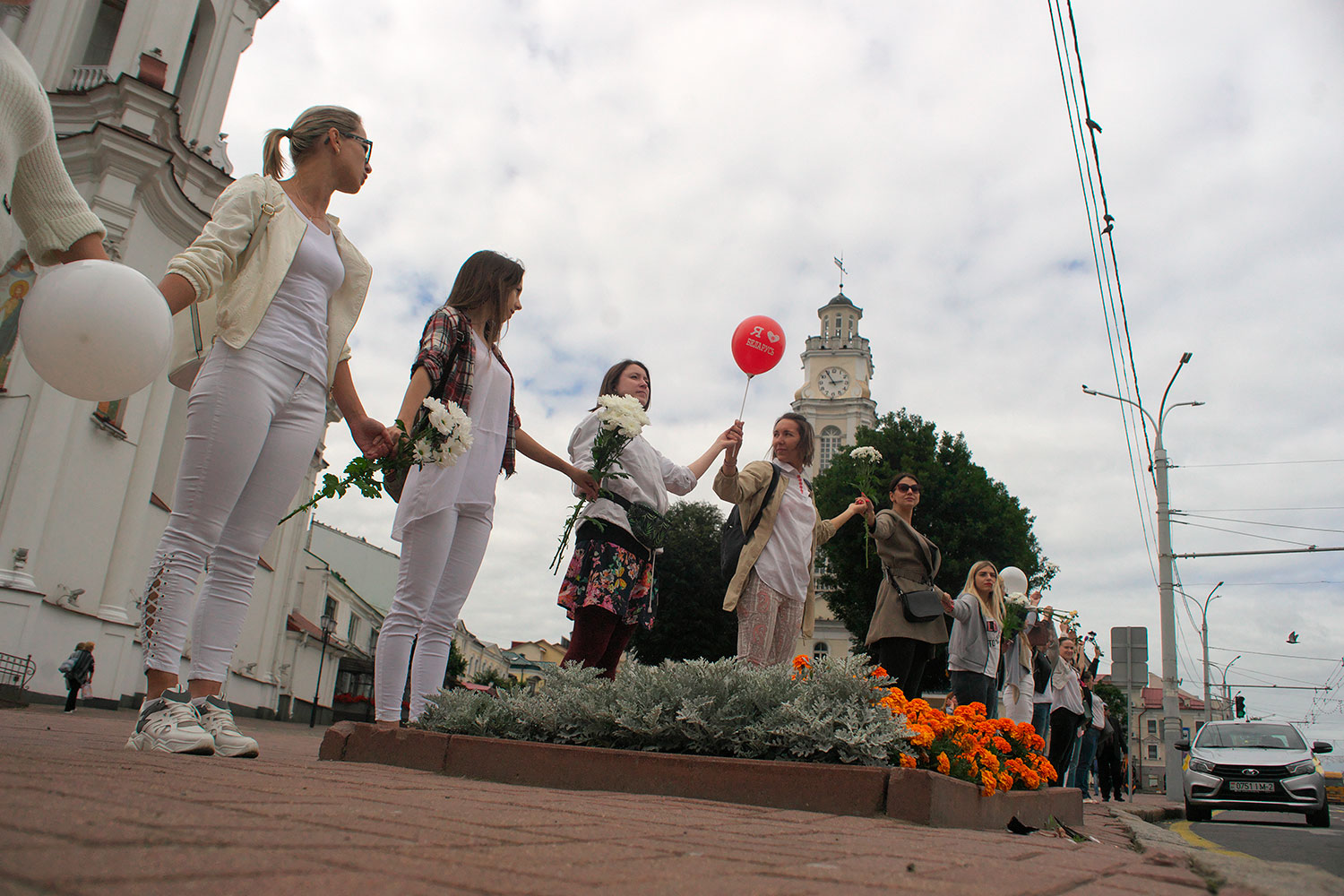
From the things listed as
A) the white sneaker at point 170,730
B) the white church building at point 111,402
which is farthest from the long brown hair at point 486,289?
the white church building at point 111,402

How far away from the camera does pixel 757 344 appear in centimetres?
676

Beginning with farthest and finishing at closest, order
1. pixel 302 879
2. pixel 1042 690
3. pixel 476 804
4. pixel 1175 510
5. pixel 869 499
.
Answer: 1. pixel 1175 510
2. pixel 1042 690
3. pixel 869 499
4. pixel 476 804
5. pixel 302 879

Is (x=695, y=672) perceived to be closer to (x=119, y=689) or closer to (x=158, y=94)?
(x=119, y=689)

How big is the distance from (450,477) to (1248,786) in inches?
445

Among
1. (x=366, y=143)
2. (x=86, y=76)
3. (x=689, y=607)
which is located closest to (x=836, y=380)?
(x=689, y=607)

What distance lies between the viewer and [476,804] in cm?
230

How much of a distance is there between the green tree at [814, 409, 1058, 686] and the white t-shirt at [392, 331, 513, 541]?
25.4 metres

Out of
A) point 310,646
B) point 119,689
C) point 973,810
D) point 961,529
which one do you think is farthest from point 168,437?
point 961,529

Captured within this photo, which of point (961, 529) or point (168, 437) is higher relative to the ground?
point (961, 529)

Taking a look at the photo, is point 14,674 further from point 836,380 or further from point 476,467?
point 836,380

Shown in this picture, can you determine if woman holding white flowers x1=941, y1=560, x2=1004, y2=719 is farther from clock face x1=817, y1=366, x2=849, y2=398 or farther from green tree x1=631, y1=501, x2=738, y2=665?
clock face x1=817, y1=366, x2=849, y2=398

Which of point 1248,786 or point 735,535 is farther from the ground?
point 735,535

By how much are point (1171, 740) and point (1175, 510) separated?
5.23m

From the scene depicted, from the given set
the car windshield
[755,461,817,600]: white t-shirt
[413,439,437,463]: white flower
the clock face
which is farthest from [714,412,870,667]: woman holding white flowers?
the clock face
